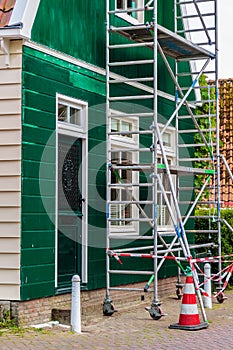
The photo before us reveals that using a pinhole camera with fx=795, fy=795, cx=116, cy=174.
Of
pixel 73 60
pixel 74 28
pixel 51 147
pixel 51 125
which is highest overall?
pixel 74 28

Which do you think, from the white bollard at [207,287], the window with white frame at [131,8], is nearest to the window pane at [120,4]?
the window with white frame at [131,8]

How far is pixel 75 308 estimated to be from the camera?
10180 millimetres

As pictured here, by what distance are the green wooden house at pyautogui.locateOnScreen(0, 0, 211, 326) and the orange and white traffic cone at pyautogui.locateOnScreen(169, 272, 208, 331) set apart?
181 cm

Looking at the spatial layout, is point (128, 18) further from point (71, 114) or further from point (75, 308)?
point (75, 308)

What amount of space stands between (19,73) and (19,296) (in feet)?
9.50

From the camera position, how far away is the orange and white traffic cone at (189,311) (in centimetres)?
1057

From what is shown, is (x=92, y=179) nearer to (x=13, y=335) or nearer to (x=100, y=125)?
(x=100, y=125)

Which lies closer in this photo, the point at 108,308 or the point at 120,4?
the point at 108,308

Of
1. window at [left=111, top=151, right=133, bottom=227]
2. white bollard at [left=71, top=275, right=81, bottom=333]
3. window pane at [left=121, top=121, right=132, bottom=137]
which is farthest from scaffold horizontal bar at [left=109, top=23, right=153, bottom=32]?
white bollard at [left=71, top=275, right=81, bottom=333]

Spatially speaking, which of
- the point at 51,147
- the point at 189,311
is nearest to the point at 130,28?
the point at 51,147

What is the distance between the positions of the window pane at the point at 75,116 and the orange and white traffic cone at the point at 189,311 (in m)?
3.00

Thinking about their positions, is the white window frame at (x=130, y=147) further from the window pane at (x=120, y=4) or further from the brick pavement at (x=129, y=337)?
the window pane at (x=120, y=4)

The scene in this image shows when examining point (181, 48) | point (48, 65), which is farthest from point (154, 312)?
point (181, 48)

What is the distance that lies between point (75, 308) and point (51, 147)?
7.52 ft
